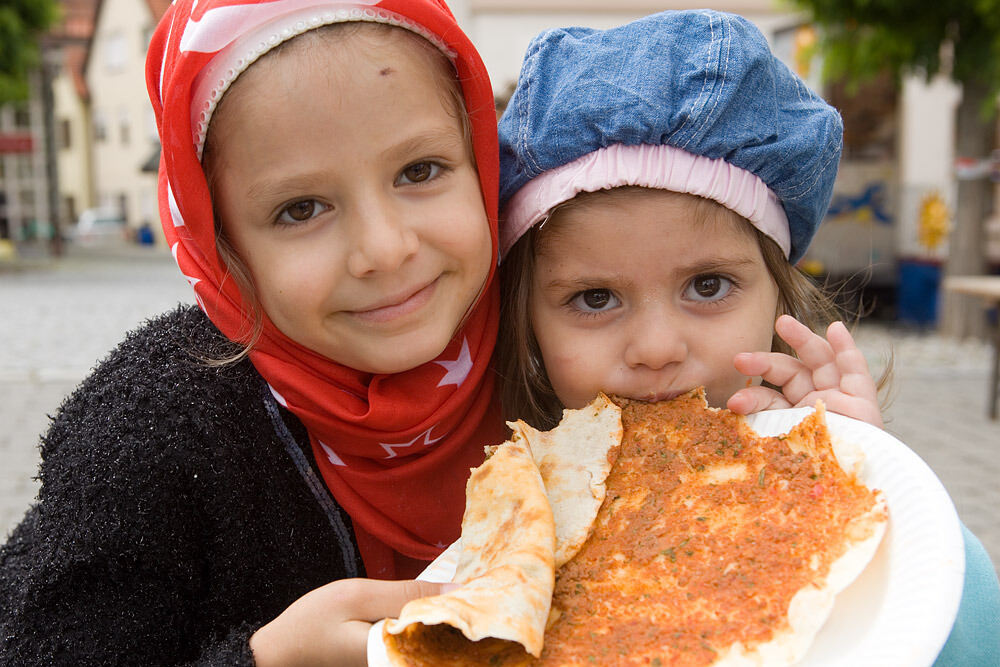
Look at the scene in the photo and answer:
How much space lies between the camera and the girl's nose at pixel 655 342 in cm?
173

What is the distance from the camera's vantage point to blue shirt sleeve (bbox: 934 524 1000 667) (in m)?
1.44

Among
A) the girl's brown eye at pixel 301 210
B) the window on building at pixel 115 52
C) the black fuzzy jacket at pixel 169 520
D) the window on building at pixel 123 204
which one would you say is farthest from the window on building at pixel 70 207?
the girl's brown eye at pixel 301 210

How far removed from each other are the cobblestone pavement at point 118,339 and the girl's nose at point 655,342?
3.04ft

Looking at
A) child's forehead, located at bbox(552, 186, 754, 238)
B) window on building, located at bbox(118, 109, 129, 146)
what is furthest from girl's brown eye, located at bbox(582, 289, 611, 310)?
window on building, located at bbox(118, 109, 129, 146)

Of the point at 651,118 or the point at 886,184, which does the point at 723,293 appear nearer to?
the point at 651,118

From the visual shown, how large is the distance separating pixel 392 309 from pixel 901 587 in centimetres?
97

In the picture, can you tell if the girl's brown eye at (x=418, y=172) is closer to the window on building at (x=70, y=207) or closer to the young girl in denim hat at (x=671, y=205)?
the young girl in denim hat at (x=671, y=205)

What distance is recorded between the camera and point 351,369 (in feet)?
5.89

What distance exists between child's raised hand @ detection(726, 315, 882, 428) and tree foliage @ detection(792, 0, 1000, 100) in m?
7.53

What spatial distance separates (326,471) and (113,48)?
42.3 metres

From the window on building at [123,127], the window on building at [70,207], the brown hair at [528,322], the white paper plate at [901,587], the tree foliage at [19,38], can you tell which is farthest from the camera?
the window on building at [70,207]

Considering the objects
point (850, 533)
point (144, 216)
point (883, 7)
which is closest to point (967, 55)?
point (883, 7)

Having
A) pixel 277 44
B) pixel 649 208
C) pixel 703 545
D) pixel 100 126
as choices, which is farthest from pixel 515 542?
pixel 100 126

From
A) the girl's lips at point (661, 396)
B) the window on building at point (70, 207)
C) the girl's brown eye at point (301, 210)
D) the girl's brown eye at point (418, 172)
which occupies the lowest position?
the window on building at point (70, 207)
